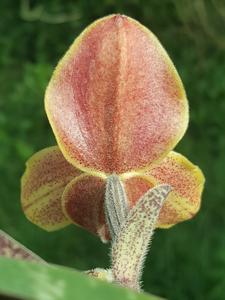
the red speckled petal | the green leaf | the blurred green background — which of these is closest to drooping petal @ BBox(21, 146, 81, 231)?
the red speckled petal

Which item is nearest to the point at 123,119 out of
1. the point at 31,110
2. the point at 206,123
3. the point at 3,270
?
the point at 3,270

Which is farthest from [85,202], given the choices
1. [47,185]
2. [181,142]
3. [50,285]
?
[181,142]

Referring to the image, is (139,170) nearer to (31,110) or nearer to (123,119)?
(123,119)

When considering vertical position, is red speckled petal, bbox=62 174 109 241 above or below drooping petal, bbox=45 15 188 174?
below

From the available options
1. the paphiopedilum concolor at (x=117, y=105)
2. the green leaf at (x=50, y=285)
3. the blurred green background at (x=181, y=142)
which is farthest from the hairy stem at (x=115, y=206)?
the blurred green background at (x=181, y=142)

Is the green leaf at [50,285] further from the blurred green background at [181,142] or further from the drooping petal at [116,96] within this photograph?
the blurred green background at [181,142]

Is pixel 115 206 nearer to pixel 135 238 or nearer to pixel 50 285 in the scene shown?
pixel 135 238

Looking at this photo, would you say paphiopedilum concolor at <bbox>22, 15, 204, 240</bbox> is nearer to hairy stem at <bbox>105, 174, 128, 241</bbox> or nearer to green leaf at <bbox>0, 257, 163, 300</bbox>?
hairy stem at <bbox>105, 174, 128, 241</bbox>
